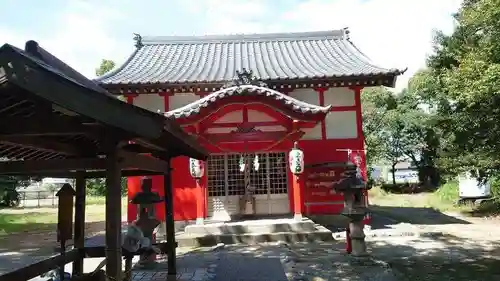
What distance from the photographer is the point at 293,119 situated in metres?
11.9

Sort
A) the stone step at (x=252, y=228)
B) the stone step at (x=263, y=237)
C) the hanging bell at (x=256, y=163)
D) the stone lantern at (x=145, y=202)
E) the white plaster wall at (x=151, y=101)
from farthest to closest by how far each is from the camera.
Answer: the white plaster wall at (x=151, y=101), the hanging bell at (x=256, y=163), the stone step at (x=252, y=228), the stone step at (x=263, y=237), the stone lantern at (x=145, y=202)

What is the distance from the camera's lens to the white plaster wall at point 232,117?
13.1 metres

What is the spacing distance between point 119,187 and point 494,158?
14.1m

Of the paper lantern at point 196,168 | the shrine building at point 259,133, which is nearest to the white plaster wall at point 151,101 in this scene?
the shrine building at point 259,133

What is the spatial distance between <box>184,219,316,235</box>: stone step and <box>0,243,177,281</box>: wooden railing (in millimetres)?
5508

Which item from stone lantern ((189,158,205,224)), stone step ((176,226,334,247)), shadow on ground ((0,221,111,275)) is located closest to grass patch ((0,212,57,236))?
shadow on ground ((0,221,111,275))

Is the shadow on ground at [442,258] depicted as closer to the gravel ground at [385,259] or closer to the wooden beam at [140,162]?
the gravel ground at [385,259]

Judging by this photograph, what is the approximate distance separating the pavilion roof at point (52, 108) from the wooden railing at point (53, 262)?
1.29 meters

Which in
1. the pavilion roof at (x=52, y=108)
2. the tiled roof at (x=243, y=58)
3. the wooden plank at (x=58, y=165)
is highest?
the tiled roof at (x=243, y=58)

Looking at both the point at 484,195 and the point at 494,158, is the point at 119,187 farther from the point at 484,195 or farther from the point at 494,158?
the point at 484,195

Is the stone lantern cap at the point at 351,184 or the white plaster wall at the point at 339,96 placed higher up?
the white plaster wall at the point at 339,96

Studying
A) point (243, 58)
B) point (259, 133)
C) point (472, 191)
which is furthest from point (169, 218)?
point (472, 191)

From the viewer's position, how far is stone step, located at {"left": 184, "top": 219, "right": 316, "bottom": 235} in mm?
11344

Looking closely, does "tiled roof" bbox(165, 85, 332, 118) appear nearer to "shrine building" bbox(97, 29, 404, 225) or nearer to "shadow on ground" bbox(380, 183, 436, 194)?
"shrine building" bbox(97, 29, 404, 225)
